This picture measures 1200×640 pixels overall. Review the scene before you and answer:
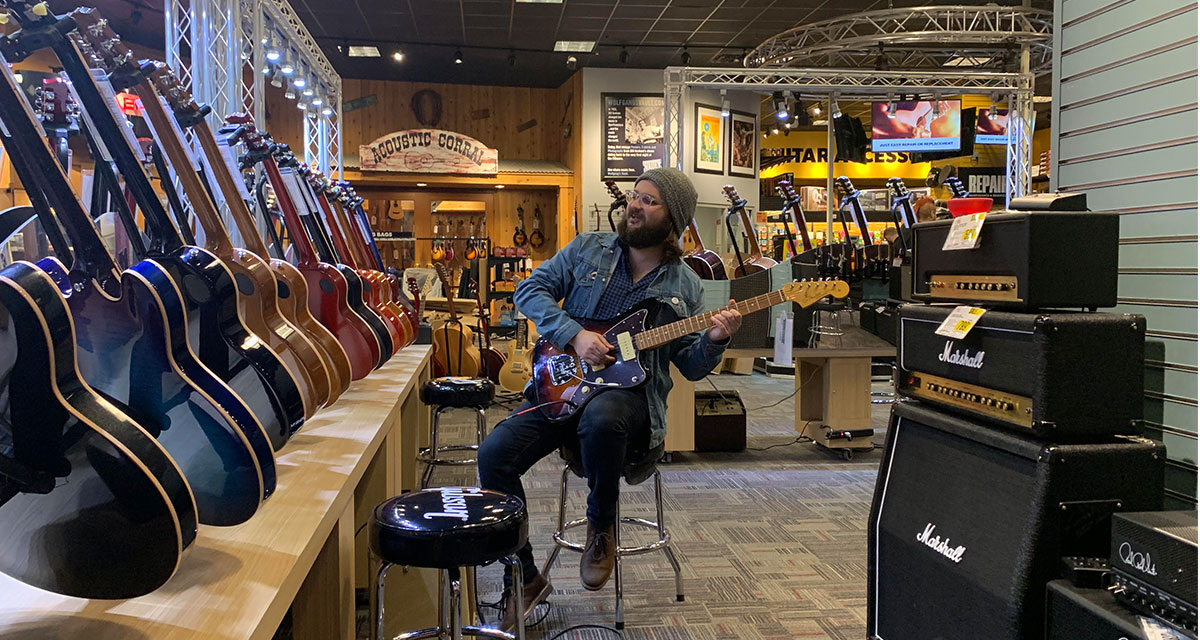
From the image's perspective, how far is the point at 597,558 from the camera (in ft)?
7.24

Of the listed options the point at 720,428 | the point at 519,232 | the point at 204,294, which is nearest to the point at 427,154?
the point at 519,232

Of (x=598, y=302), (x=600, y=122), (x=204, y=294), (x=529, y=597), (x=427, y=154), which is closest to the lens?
(x=204, y=294)

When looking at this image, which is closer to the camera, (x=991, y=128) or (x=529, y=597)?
(x=529, y=597)

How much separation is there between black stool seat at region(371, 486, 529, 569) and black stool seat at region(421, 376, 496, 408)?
173 centimetres

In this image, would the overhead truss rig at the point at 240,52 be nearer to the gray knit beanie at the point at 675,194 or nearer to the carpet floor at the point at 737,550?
the gray knit beanie at the point at 675,194

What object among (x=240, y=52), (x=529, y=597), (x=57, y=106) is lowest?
(x=529, y=597)

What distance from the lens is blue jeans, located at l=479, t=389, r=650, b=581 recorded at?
2.18 metres

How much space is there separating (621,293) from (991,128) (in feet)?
25.7

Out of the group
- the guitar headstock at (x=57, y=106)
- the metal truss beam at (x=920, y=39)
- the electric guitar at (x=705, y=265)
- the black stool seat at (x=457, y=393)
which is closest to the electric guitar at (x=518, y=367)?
the electric guitar at (x=705, y=265)

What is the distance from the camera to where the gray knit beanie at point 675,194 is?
2.53 meters

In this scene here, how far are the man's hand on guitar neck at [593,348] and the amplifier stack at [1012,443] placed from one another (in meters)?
0.79

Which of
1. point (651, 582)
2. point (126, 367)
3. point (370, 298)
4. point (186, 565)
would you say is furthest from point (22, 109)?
point (651, 582)

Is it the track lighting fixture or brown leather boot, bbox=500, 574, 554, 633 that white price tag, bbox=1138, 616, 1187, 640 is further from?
the track lighting fixture

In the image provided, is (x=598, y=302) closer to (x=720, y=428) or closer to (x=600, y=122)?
(x=720, y=428)
